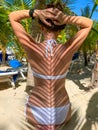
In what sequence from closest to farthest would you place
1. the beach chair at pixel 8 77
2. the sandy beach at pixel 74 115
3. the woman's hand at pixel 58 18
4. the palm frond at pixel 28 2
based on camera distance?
the woman's hand at pixel 58 18, the sandy beach at pixel 74 115, the beach chair at pixel 8 77, the palm frond at pixel 28 2

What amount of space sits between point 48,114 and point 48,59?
1.29 ft

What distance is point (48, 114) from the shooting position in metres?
2.13

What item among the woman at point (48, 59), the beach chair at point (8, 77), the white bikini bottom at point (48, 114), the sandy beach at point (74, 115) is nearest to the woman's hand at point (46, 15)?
the woman at point (48, 59)

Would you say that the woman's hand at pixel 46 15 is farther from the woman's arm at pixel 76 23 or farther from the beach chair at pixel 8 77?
the beach chair at pixel 8 77

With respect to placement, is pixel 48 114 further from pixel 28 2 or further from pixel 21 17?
pixel 28 2

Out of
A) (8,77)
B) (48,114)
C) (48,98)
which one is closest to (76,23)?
(48,98)

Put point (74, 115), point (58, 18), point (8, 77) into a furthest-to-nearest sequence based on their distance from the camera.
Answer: point (8, 77) → point (74, 115) → point (58, 18)

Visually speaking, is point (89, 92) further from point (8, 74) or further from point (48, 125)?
point (48, 125)

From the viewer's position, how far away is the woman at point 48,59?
2.10 metres

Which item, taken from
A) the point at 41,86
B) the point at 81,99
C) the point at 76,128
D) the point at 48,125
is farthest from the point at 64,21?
the point at 81,99

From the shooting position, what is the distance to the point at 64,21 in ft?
6.87

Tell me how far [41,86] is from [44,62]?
177 mm

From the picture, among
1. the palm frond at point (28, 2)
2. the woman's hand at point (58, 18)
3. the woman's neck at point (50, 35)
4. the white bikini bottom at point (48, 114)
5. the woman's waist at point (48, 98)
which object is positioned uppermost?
the palm frond at point (28, 2)

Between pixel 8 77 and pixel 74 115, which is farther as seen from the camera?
pixel 8 77
